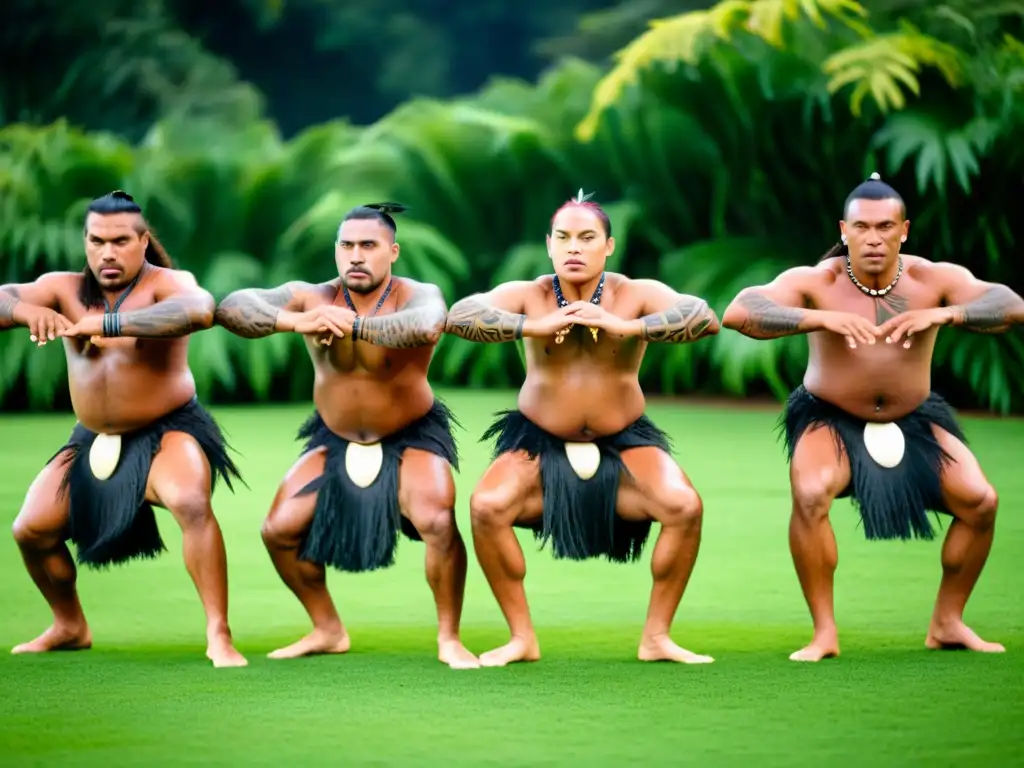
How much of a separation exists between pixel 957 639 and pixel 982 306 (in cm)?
86

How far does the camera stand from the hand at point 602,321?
452 cm

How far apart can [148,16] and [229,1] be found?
103 inches

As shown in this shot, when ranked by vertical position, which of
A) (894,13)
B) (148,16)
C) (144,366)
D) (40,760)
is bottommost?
(40,760)

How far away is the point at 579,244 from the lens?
4.68m

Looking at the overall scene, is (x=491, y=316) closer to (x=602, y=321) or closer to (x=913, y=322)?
(x=602, y=321)

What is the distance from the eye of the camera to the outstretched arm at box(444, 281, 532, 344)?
4.61m

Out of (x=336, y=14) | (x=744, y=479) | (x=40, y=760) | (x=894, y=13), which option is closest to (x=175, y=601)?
(x=40, y=760)

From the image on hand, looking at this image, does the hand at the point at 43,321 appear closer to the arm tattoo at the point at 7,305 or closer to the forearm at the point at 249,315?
the arm tattoo at the point at 7,305

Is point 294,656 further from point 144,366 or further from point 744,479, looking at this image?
point 744,479

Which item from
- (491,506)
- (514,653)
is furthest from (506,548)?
(514,653)

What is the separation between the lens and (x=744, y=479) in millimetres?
7734

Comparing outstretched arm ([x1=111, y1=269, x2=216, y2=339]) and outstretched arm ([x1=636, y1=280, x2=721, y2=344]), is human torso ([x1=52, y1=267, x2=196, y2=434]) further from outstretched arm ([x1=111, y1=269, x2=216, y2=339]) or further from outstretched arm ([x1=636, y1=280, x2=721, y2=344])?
outstretched arm ([x1=636, y1=280, x2=721, y2=344])

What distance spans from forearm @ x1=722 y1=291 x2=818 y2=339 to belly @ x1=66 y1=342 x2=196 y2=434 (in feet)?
4.72

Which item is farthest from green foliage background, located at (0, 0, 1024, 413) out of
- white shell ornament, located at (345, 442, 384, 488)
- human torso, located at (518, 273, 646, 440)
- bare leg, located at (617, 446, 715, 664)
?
white shell ornament, located at (345, 442, 384, 488)
